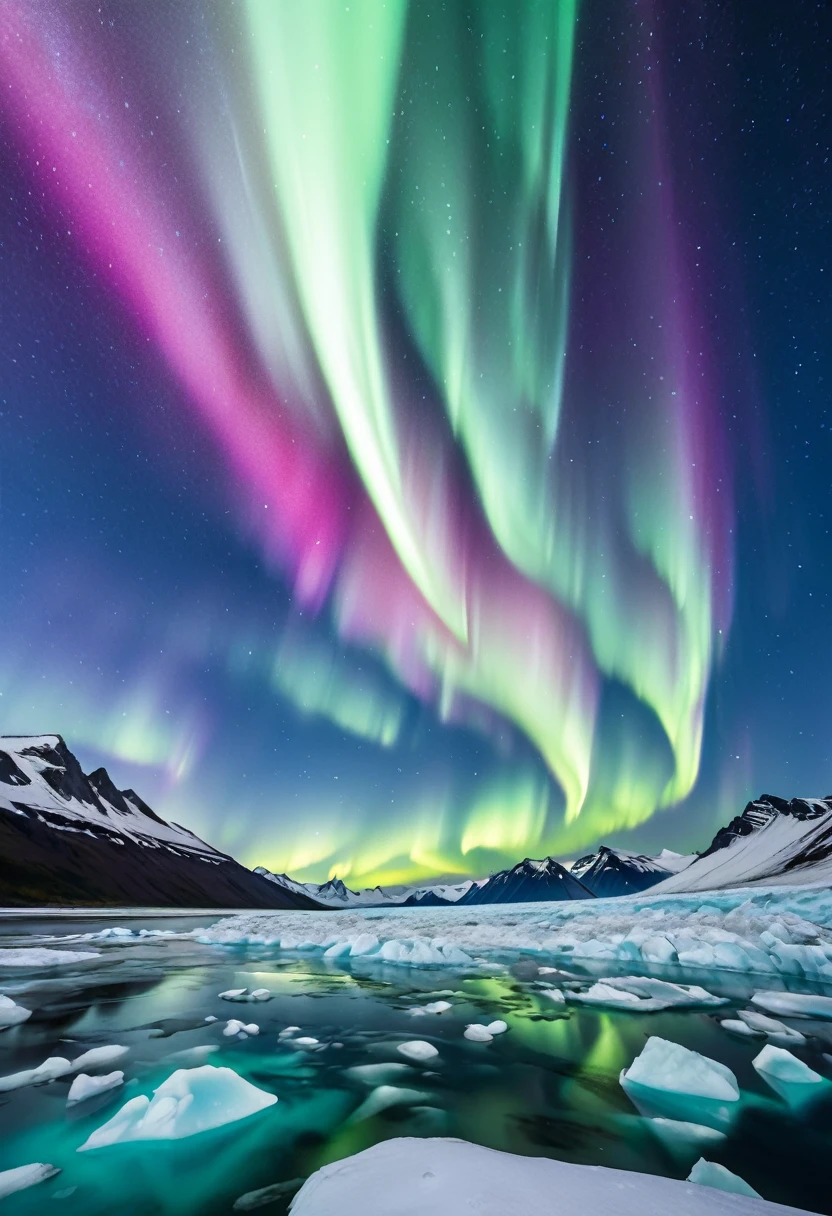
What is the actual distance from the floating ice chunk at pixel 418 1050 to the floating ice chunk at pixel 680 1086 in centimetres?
258

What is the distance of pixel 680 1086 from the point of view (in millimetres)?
5516

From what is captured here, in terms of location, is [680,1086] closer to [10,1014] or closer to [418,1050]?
[418,1050]

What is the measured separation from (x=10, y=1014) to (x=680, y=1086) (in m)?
10.6

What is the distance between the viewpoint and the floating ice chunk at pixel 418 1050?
6929 millimetres

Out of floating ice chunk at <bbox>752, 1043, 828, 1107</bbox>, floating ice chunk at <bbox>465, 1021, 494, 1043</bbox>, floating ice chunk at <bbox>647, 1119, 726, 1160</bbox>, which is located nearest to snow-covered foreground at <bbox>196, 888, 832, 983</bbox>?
floating ice chunk at <bbox>752, 1043, 828, 1107</bbox>

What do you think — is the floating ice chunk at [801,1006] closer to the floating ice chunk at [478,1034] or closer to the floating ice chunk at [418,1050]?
the floating ice chunk at [478,1034]

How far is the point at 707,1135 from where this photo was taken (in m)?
4.65

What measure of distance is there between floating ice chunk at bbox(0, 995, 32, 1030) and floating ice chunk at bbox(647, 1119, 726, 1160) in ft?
32.9

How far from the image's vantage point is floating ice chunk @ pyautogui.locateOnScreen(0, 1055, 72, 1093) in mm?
5797

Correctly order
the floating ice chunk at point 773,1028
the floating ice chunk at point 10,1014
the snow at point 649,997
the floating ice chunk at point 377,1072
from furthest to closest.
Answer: the snow at point 649,997
the floating ice chunk at point 10,1014
the floating ice chunk at point 773,1028
the floating ice chunk at point 377,1072

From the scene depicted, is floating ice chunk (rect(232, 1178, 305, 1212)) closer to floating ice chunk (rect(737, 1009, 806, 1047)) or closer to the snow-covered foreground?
floating ice chunk (rect(737, 1009, 806, 1047))

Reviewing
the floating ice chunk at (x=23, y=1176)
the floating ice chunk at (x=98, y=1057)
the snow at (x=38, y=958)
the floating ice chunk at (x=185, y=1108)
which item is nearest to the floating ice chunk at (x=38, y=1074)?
the floating ice chunk at (x=98, y=1057)

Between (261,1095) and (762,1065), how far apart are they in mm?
6023

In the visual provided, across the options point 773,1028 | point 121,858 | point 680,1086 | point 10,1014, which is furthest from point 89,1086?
point 121,858
